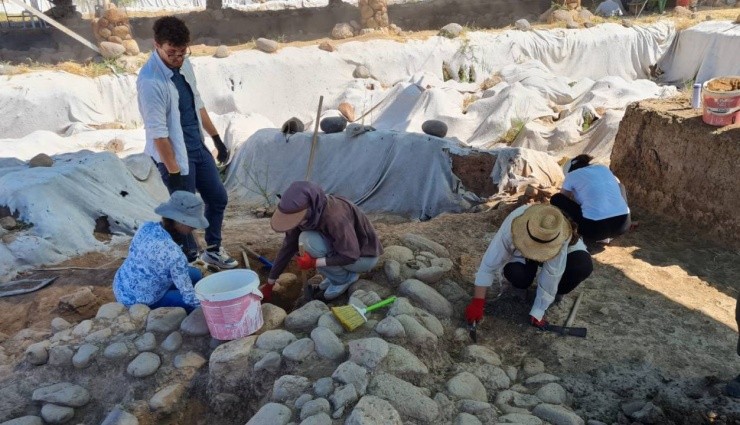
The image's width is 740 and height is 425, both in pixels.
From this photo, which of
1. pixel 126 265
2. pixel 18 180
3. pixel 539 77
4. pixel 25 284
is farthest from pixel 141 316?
pixel 539 77

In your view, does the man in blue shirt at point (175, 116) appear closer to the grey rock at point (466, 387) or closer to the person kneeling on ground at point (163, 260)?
the person kneeling on ground at point (163, 260)

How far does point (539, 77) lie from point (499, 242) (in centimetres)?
864

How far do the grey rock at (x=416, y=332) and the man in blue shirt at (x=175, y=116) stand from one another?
1.67 m

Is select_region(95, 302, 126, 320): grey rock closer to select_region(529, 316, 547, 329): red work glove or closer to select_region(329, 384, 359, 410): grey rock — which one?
select_region(329, 384, 359, 410): grey rock

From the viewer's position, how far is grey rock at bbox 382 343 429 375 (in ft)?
8.79

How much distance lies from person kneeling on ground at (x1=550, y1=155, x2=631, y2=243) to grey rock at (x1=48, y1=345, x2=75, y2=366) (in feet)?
11.4

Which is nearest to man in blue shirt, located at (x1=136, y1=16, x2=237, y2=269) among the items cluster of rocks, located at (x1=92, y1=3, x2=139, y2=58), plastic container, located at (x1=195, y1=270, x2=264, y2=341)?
plastic container, located at (x1=195, y1=270, x2=264, y2=341)

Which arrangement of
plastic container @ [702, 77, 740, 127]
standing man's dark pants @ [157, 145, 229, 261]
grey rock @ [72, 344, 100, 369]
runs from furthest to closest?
plastic container @ [702, 77, 740, 127]
standing man's dark pants @ [157, 145, 229, 261]
grey rock @ [72, 344, 100, 369]

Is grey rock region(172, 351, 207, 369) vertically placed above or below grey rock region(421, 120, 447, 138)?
below

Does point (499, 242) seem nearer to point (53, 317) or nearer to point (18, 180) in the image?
point (53, 317)

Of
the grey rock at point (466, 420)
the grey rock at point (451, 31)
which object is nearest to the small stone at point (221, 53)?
the grey rock at point (451, 31)

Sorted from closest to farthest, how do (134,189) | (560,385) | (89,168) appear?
(560,385)
(89,168)
(134,189)

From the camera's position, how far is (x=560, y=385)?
2.83 m

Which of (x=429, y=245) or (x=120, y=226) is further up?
(x=429, y=245)
